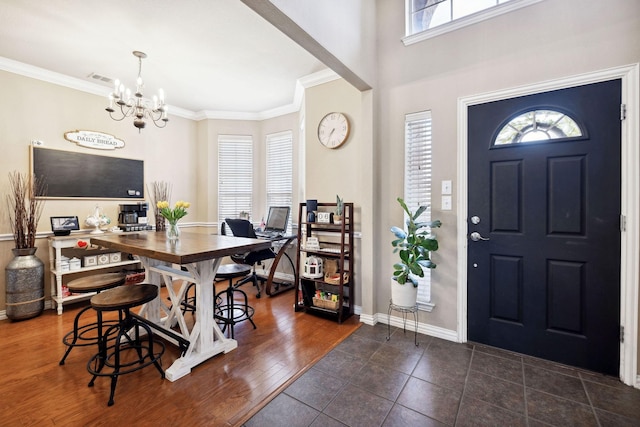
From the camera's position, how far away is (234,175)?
4.83m

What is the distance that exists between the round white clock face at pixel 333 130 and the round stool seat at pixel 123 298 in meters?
2.27

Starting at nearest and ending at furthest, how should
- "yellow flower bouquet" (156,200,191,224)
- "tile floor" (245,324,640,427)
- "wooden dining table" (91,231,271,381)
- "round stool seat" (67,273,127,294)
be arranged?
"tile floor" (245,324,640,427) < "wooden dining table" (91,231,271,381) < "round stool seat" (67,273,127,294) < "yellow flower bouquet" (156,200,191,224)

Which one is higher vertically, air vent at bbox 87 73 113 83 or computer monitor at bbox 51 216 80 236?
air vent at bbox 87 73 113 83

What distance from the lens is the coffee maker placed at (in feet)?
12.5

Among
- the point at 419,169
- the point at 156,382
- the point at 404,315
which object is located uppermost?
the point at 419,169

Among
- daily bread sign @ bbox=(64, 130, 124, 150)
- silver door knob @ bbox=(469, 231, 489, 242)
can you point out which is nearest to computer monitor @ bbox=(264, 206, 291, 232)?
daily bread sign @ bbox=(64, 130, 124, 150)

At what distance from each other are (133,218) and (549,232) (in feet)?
15.4

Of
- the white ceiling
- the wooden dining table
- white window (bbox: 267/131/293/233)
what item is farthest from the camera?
white window (bbox: 267/131/293/233)

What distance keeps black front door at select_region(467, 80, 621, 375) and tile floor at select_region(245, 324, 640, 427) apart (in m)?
0.23

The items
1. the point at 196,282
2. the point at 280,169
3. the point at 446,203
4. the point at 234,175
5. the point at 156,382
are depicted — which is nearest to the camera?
the point at 156,382

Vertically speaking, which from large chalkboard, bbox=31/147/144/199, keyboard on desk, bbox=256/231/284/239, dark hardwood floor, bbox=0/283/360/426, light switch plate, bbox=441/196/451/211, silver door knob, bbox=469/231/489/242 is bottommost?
dark hardwood floor, bbox=0/283/360/426

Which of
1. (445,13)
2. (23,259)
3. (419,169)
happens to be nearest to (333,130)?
(419,169)

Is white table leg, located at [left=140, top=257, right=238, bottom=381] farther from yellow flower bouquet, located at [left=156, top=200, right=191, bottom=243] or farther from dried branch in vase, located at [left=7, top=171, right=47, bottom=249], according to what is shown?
dried branch in vase, located at [left=7, top=171, right=47, bottom=249]

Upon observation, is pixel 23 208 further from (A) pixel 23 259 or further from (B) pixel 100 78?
(B) pixel 100 78
